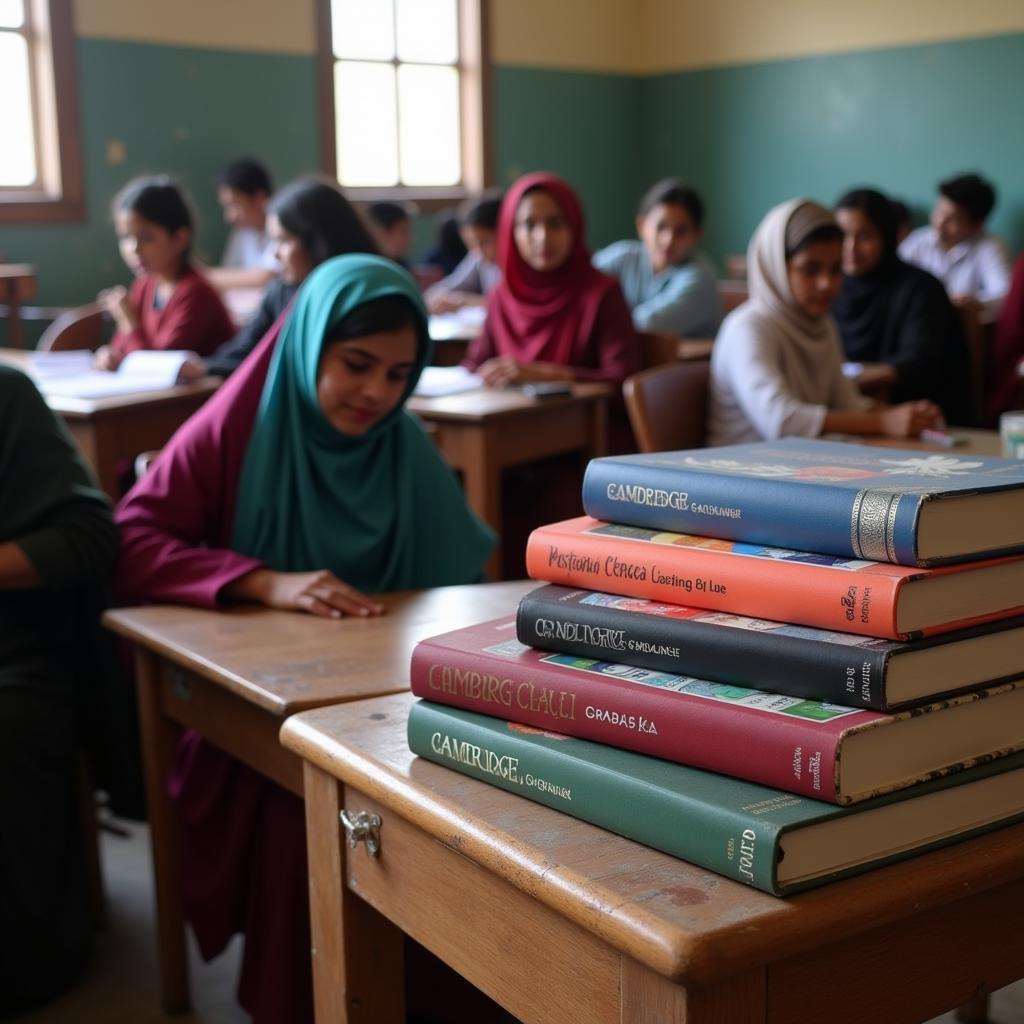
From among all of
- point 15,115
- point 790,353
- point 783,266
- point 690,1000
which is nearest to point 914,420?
point 790,353

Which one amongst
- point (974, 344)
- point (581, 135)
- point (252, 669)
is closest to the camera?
point (252, 669)

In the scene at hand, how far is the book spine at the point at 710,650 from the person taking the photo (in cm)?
70

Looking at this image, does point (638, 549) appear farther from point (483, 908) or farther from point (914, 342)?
point (914, 342)

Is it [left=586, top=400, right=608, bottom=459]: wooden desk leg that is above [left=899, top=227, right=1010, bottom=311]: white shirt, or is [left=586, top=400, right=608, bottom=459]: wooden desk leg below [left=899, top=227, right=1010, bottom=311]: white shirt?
below

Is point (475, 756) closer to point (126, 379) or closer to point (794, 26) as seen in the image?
point (126, 379)

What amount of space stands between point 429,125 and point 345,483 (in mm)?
6673

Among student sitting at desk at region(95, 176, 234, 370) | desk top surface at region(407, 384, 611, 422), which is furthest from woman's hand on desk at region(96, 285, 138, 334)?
desk top surface at region(407, 384, 611, 422)

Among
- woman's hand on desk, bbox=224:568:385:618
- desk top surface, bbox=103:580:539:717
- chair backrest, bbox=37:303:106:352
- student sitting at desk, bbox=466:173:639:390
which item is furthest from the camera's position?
chair backrest, bbox=37:303:106:352

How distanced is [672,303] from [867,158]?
3697mm

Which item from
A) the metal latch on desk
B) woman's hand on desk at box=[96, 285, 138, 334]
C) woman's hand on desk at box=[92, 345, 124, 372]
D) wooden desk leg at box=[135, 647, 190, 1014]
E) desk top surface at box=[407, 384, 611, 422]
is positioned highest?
woman's hand on desk at box=[96, 285, 138, 334]

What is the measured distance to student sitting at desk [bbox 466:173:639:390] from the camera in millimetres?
3785

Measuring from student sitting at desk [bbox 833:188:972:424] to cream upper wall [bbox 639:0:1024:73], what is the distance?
358 centimetres

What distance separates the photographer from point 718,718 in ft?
2.37

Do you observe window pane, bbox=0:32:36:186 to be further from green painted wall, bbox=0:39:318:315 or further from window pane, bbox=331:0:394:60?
window pane, bbox=331:0:394:60
